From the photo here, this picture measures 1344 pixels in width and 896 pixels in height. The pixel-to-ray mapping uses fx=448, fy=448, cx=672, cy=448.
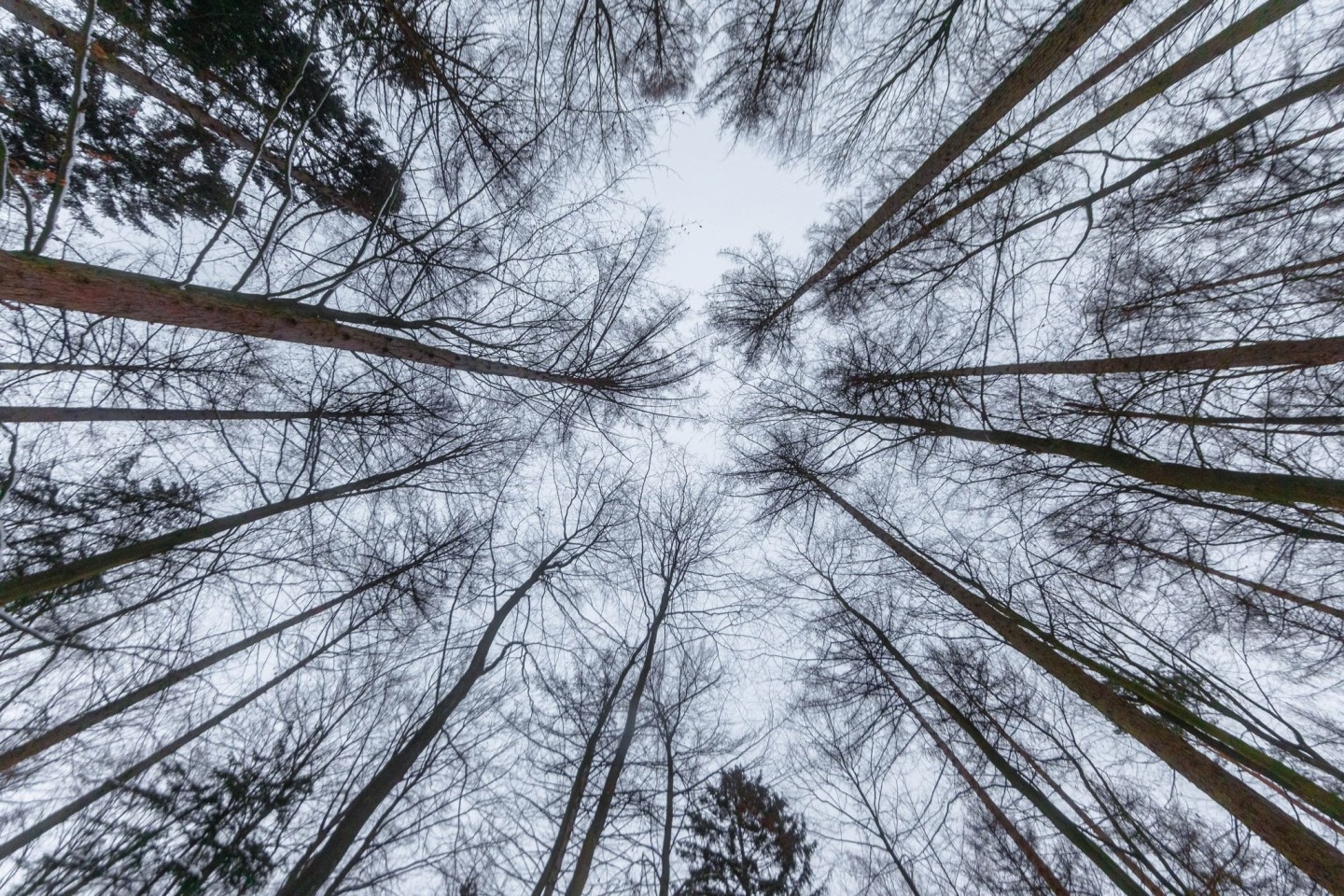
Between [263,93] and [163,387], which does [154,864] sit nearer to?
[163,387]

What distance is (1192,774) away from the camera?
289cm

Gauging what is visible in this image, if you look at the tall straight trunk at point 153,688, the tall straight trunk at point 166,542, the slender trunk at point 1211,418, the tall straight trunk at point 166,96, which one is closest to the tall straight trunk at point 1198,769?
the slender trunk at point 1211,418

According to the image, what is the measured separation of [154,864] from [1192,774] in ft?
29.5

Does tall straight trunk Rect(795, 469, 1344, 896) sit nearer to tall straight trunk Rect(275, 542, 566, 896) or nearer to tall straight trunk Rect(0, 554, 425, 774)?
tall straight trunk Rect(275, 542, 566, 896)

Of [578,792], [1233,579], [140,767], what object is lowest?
[140,767]

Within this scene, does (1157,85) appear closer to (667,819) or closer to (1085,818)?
(1085,818)

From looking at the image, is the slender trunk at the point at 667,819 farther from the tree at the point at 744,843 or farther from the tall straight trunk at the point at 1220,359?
the tall straight trunk at the point at 1220,359

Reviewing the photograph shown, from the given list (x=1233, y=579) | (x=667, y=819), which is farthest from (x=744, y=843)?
(x=1233, y=579)

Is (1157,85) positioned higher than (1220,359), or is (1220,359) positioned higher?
(1157,85)

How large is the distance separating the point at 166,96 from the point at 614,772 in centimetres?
840

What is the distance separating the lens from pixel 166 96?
442 cm

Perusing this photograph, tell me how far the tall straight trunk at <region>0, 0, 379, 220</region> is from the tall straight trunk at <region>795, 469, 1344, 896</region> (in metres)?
7.17

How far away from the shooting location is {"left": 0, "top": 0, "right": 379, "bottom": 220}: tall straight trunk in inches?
166

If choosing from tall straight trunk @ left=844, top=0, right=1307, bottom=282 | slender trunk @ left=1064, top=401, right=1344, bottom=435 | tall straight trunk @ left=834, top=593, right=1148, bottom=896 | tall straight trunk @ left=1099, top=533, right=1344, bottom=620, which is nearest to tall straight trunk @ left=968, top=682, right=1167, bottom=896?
tall straight trunk @ left=834, top=593, right=1148, bottom=896
